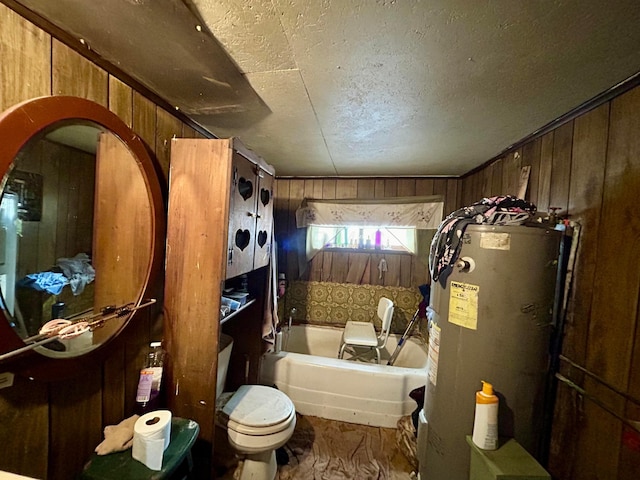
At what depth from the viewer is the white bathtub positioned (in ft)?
6.59

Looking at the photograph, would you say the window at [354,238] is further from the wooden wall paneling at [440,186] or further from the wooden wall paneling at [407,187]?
the wooden wall paneling at [440,186]

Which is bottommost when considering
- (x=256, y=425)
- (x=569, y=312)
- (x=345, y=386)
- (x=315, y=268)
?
(x=345, y=386)

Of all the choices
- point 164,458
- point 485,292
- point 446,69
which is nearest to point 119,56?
point 446,69

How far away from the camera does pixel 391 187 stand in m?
2.83

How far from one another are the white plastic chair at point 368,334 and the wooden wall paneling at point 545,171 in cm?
143

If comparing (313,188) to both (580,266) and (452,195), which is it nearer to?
(452,195)

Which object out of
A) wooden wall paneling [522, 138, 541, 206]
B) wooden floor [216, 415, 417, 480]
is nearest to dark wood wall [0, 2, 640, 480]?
wooden wall paneling [522, 138, 541, 206]

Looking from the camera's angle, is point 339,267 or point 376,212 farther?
point 339,267

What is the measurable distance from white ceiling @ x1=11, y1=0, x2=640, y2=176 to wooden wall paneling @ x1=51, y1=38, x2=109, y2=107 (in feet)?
0.23

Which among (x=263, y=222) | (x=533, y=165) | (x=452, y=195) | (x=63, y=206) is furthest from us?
(x=452, y=195)

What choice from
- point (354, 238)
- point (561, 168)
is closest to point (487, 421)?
point (561, 168)

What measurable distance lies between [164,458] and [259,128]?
5.27ft

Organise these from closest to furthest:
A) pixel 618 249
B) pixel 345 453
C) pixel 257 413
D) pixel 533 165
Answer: pixel 618 249 < pixel 257 413 < pixel 533 165 < pixel 345 453

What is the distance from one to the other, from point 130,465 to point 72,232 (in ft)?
2.69
